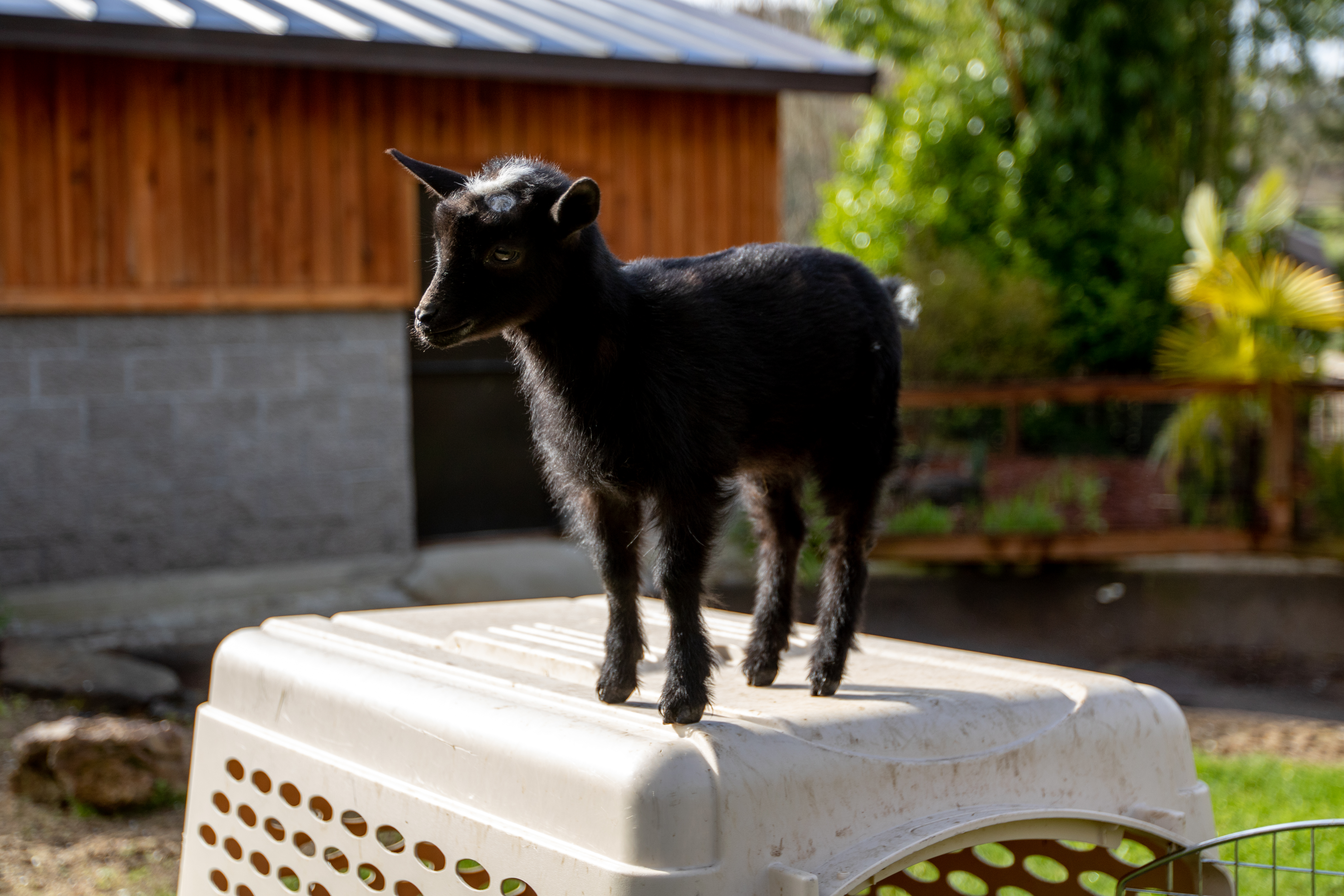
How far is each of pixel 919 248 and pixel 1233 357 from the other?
3.39 m

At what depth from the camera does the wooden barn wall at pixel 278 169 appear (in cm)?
744

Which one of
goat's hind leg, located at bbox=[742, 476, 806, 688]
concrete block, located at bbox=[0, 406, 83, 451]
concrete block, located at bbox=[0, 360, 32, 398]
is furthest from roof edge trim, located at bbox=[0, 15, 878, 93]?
goat's hind leg, located at bbox=[742, 476, 806, 688]

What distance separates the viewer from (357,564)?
8.34 meters

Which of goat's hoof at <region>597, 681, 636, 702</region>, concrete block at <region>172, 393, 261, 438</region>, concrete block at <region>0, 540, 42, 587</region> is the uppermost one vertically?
concrete block at <region>172, 393, 261, 438</region>

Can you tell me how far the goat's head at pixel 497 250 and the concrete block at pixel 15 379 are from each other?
20.8 feet

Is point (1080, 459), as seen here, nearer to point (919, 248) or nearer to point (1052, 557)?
point (1052, 557)

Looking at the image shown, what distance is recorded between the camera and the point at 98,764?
4422 millimetres

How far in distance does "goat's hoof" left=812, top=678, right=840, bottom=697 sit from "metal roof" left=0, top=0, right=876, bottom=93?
6.05 m

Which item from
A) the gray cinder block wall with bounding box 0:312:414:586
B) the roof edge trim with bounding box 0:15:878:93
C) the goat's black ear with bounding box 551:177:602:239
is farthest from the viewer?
Answer: the gray cinder block wall with bounding box 0:312:414:586

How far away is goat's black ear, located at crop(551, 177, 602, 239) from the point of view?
202cm

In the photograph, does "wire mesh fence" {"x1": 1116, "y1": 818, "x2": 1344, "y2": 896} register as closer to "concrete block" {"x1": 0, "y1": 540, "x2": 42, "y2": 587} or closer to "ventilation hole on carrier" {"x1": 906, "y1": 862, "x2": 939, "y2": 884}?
"ventilation hole on carrier" {"x1": 906, "y1": 862, "x2": 939, "y2": 884}

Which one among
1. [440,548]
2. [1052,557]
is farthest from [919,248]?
[440,548]

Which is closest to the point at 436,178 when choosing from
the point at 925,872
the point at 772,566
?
the point at 772,566

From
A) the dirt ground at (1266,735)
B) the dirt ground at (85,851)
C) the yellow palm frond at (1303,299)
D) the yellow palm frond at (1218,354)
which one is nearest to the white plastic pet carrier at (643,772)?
the dirt ground at (85,851)
